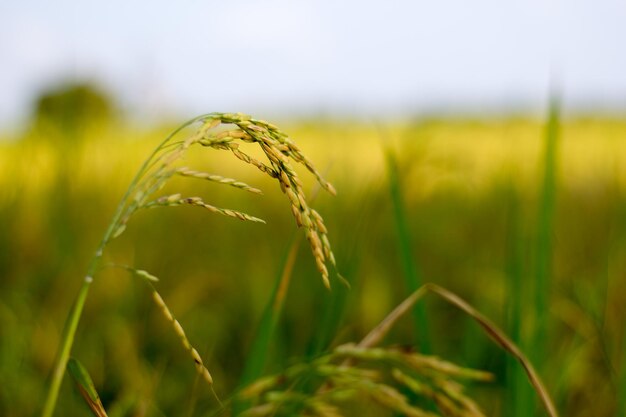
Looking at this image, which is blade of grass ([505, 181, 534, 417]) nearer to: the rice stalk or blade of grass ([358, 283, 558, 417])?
blade of grass ([358, 283, 558, 417])

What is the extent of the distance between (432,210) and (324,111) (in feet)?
3.18

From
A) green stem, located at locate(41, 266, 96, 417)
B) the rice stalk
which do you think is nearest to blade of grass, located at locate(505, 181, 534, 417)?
the rice stalk

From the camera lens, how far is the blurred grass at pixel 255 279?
1.37 metres

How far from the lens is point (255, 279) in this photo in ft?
6.59

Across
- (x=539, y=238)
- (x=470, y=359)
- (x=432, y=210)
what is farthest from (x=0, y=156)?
(x=539, y=238)

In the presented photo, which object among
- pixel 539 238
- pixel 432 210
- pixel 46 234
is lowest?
pixel 432 210

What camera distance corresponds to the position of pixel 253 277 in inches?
79.7

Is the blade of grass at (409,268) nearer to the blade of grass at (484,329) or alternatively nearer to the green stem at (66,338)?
the blade of grass at (484,329)

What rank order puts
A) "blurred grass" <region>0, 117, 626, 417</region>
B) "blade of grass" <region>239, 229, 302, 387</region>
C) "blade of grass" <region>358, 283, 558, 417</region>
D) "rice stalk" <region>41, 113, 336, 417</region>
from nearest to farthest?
1. "rice stalk" <region>41, 113, 336, 417</region>
2. "blade of grass" <region>358, 283, 558, 417</region>
3. "blade of grass" <region>239, 229, 302, 387</region>
4. "blurred grass" <region>0, 117, 626, 417</region>

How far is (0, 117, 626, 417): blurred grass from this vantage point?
137 cm

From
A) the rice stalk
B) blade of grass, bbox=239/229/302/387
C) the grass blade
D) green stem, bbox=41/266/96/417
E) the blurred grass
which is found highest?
the rice stalk

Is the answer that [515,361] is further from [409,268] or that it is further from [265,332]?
[265,332]

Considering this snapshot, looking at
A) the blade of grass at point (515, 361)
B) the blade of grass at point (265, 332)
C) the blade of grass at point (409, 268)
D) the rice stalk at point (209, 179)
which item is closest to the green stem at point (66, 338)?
the rice stalk at point (209, 179)

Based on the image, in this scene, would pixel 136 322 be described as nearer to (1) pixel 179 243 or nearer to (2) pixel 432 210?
(1) pixel 179 243
